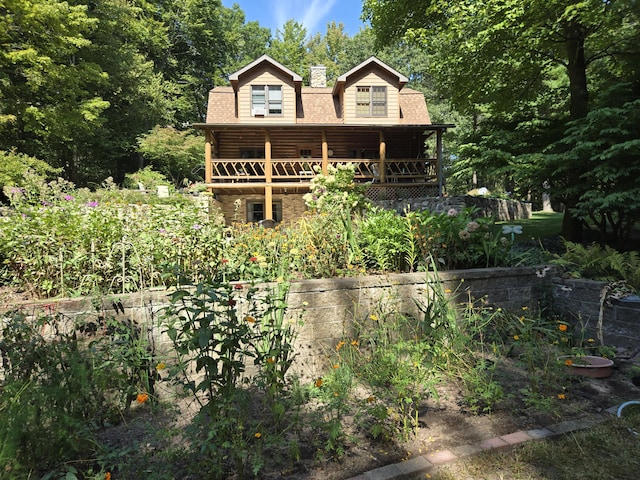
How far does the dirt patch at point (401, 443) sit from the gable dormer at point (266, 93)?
1372 cm

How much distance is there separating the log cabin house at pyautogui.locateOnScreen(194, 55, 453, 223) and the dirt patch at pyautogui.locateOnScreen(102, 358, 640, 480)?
11.3m

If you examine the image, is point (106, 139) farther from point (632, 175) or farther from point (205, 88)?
point (632, 175)

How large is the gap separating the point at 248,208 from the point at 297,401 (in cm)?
1384

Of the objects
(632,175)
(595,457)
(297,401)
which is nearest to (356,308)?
(297,401)

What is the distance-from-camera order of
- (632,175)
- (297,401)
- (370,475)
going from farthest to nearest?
(632,175)
(297,401)
(370,475)

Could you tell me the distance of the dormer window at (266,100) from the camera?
14.7 metres

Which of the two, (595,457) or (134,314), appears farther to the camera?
(134,314)

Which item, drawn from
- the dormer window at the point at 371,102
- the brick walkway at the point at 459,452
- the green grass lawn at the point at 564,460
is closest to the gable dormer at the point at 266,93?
the dormer window at the point at 371,102

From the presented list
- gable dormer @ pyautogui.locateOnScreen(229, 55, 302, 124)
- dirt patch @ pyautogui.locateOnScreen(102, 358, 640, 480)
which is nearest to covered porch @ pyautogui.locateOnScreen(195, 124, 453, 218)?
gable dormer @ pyautogui.locateOnScreen(229, 55, 302, 124)

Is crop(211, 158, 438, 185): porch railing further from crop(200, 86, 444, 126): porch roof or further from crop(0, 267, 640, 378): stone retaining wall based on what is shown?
crop(0, 267, 640, 378): stone retaining wall

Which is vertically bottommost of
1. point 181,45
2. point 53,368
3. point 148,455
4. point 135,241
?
point 148,455

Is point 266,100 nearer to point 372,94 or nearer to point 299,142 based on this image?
point 299,142

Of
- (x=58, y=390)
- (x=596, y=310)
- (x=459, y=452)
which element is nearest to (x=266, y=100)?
(x=596, y=310)

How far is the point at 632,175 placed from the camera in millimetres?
5801
